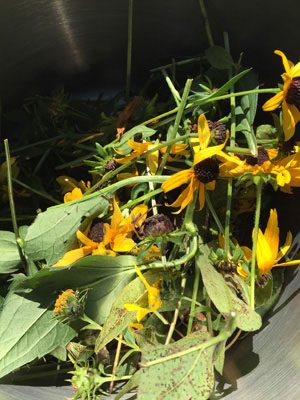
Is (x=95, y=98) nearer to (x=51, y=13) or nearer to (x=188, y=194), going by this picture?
(x=51, y=13)

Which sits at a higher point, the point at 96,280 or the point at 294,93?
the point at 294,93

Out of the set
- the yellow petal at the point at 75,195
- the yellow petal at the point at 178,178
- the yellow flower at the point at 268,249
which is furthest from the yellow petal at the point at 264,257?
the yellow petal at the point at 75,195

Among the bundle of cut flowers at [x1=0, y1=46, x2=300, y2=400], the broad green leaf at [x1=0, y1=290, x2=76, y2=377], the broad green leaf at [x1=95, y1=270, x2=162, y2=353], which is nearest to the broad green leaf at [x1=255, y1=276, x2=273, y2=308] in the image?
the bundle of cut flowers at [x1=0, y1=46, x2=300, y2=400]

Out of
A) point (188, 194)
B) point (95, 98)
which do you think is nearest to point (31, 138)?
point (95, 98)

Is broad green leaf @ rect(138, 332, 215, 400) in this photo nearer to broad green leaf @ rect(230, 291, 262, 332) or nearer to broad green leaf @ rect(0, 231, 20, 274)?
broad green leaf @ rect(230, 291, 262, 332)

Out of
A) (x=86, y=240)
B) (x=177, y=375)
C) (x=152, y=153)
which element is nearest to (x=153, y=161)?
(x=152, y=153)

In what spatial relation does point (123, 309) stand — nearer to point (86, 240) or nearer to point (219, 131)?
point (86, 240)
